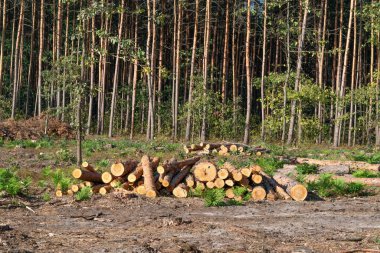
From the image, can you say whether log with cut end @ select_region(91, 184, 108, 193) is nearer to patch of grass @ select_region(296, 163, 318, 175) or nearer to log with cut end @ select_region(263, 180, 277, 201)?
log with cut end @ select_region(263, 180, 277, 201)

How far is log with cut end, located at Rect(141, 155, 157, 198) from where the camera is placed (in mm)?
12380

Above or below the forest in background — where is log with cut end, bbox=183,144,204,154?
below

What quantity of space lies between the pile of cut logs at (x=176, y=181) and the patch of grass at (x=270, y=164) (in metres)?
3.25

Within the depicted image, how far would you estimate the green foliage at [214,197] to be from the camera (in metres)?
11.5

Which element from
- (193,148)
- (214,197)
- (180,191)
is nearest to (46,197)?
(180,191)

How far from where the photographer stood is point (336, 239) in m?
8.11

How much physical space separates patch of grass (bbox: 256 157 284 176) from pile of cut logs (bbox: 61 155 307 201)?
10.7 ft

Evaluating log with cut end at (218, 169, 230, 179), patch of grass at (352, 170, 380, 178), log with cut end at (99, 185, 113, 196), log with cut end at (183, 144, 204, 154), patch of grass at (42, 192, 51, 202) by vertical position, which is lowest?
patch of grass at (42, 192, 51, 202)

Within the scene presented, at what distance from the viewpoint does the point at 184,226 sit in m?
8.88

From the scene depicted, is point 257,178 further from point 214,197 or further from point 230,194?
point 214,197

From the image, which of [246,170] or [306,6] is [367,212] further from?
[306,6]

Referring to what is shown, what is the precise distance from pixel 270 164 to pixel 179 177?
5061 millimetres

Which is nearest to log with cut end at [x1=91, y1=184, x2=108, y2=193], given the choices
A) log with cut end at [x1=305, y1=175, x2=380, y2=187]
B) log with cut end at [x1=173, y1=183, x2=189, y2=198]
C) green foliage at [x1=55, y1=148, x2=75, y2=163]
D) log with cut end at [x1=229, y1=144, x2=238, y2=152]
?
log with cut end at [x1=173, y1=183, x2=189, y2=198]

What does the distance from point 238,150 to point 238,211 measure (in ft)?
31.5
